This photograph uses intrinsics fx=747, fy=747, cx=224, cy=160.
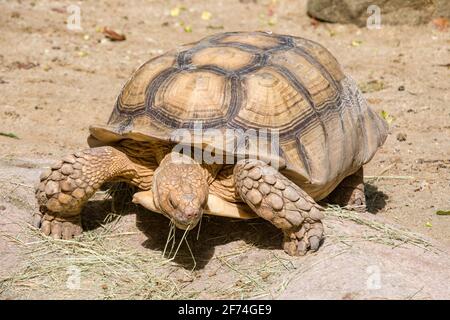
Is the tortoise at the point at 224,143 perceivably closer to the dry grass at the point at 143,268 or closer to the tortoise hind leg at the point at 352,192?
the dry grass at the point at 143,268

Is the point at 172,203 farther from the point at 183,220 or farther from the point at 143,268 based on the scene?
the point at 143,268

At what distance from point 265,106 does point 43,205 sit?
138 cm

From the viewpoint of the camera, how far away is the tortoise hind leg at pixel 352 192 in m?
4.91

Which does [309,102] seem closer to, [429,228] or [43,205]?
[429,228]

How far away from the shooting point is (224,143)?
12.7ft

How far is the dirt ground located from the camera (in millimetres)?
3691

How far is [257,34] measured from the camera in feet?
15.3

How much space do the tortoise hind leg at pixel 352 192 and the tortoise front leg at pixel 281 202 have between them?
110 centimetres

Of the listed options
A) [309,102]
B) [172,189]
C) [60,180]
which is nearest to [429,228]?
[309,102]

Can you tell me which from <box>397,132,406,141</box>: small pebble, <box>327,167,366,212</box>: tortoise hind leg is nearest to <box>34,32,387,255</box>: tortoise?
<box>327,167,366,212</box>: tortoise hind leg

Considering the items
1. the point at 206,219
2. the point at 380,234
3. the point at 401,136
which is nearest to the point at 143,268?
the point at 206,219

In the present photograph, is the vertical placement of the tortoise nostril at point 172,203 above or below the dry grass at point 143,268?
above

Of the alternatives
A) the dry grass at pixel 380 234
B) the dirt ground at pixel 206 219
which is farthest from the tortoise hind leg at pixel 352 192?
the dry grass at pixel 380 234

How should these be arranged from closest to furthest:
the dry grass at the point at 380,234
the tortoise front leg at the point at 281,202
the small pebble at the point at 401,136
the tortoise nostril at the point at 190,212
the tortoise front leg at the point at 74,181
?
1. the tortoise nostril at the point at 190,212
2. the tortoise front leg at the point at 281,202
3. the dry grass at the point at 380,234
4. the tortoise front leg at the point at 74,181
5. the small pebble at the point at 401,136
